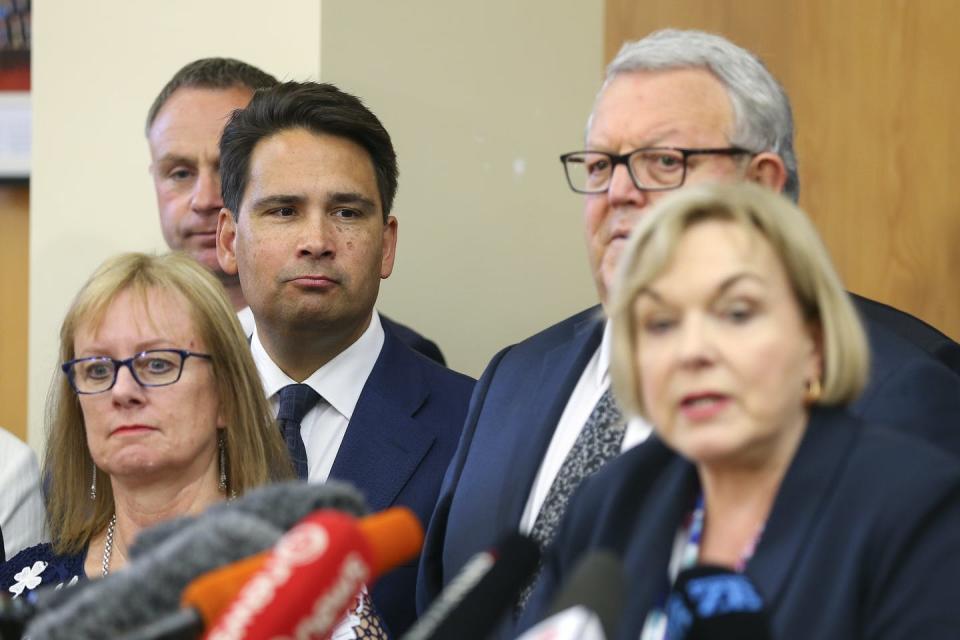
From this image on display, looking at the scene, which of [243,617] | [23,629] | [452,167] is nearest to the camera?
[243,617]

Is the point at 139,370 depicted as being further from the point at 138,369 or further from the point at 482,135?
the point at 482,135

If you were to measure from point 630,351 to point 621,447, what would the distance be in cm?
68

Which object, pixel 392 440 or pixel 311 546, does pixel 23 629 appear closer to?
pixel 311 546

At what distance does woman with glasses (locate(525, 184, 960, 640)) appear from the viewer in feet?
4.64

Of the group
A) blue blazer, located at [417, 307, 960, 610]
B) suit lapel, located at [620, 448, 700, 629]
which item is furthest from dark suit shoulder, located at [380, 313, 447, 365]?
suit lapel, located at [620, 448, 700, 629]

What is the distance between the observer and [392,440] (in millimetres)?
2955

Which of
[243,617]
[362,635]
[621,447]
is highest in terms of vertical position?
[243,617]

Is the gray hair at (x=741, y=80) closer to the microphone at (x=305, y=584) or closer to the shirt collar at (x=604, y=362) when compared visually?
the shirt collar at (x=604, y=362)

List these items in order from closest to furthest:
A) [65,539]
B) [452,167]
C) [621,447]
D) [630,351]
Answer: [630,351]
[621,447]
[65,539]
[452,167]

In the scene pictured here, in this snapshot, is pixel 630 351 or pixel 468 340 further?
pixel 468 340

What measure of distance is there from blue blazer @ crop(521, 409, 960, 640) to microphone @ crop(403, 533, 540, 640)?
0.26 metres

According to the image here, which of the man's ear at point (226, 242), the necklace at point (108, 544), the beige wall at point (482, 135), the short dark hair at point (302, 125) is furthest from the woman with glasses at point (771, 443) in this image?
the beige wall at point (482, 135)

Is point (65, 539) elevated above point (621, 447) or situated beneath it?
situated beneath

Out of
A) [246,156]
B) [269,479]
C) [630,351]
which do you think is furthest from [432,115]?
[630,351]
